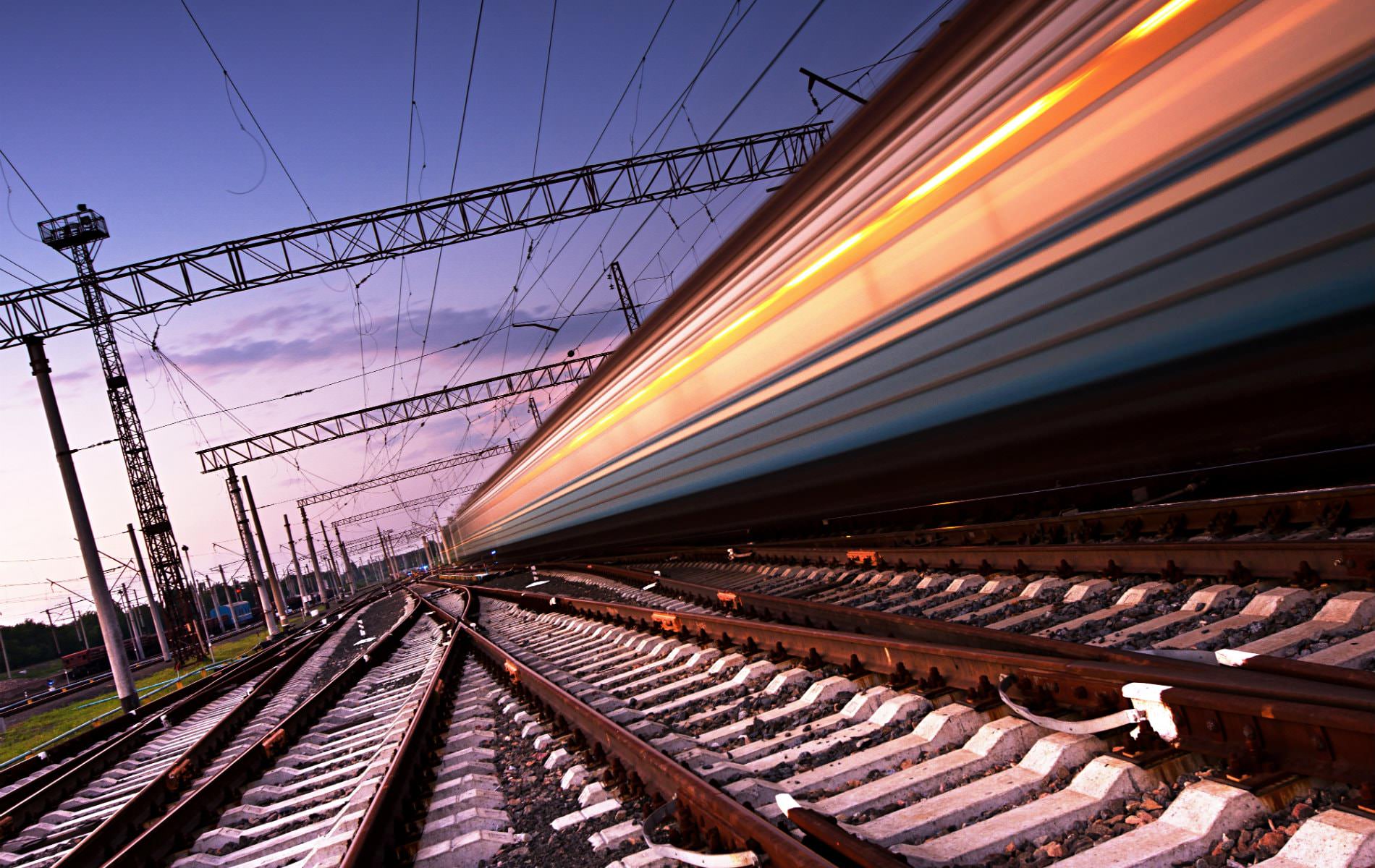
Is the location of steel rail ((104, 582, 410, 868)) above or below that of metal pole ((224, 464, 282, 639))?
below

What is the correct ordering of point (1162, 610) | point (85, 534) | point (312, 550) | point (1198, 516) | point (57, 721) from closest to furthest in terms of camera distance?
1. point (1162, 610)
2. point (1198, 516)
3. point (85, 534)
4. point (57, 721)
5. point (312, 550)

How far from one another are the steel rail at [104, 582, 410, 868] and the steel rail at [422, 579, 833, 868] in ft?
7.03

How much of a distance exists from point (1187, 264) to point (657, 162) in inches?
560

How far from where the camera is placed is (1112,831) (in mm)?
2355

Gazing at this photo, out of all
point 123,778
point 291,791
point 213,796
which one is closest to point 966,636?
point 291,791

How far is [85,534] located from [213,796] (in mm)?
10409

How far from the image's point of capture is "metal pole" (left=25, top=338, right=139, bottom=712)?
13.8 metres

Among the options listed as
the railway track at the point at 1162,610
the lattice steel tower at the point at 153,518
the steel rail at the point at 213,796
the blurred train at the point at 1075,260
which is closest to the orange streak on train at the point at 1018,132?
the blurred train at the point at 1075,260

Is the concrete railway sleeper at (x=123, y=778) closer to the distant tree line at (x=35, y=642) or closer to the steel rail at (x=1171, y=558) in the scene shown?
the steel rail at (x=1171, y=558)

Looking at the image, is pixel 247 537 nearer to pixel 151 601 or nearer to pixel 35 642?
pixel 151 601

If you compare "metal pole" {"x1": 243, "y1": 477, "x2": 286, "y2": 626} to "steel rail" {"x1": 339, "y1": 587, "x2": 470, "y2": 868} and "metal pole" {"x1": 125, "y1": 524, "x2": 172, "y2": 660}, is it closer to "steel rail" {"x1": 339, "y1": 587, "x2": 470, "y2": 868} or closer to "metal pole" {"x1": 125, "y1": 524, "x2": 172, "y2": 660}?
"metal pole" {"x1": 125, "y1": 524, "x2": 172, "y2": 660}

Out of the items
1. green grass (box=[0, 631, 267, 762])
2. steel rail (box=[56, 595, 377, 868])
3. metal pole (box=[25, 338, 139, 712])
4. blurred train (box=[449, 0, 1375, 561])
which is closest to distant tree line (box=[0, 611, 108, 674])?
green grass (box=[0, 631, 267, 762])

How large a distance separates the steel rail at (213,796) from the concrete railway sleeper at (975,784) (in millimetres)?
2680

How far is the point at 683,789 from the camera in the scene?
3217mm
